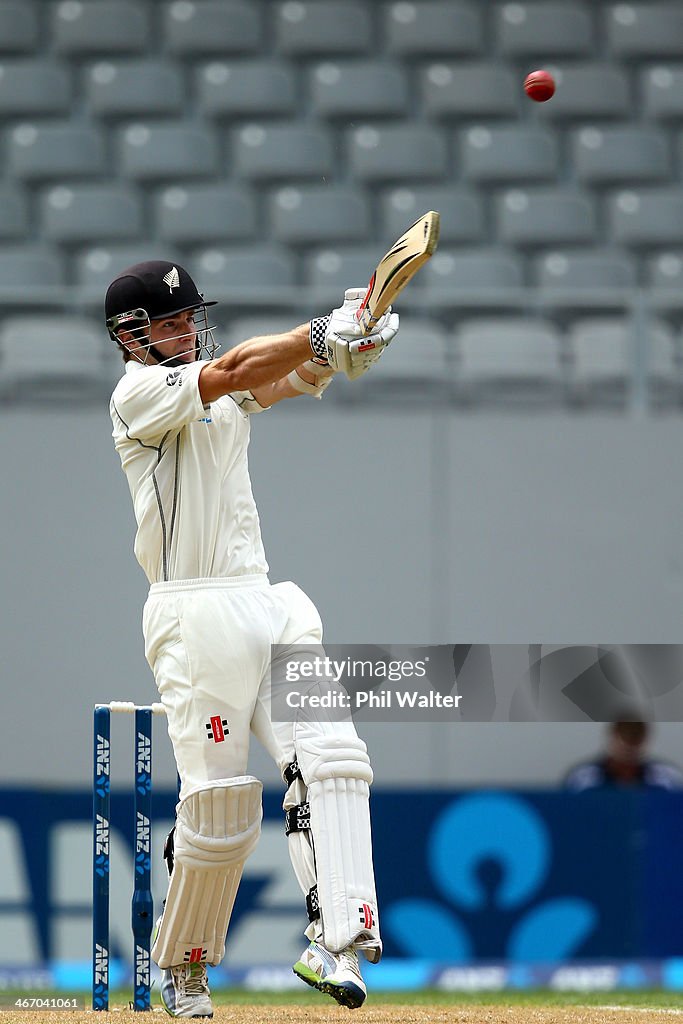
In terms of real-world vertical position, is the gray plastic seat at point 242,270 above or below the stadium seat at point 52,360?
above

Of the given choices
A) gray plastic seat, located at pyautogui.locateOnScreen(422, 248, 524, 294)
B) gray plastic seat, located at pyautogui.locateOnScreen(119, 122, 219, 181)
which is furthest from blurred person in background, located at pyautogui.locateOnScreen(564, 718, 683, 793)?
gray plastic seat, located at pyautogui.locateOnScreen(119, 122, 219, 181)

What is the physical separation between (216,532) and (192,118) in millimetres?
6352

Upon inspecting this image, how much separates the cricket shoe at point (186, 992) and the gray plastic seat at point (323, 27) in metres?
7.07

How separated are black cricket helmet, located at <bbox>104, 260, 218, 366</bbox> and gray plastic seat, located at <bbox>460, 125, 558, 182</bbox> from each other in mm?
5679

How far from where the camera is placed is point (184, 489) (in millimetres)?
4008

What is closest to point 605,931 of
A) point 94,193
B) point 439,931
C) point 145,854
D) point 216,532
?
point 439,931

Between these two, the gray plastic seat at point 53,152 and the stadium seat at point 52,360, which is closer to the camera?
the stadium seat at point 52,360

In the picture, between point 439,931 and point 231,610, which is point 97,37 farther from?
point 231,610

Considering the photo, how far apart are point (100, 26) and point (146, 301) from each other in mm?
6301

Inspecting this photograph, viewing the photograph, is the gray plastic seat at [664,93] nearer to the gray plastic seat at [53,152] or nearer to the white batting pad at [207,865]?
the gray plastic seat at [53,152]

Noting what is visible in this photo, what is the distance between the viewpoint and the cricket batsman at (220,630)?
371cm

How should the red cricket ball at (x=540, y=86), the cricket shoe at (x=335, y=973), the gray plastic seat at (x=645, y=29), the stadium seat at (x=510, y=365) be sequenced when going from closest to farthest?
the cricket shoe at (x=335, y=973) → the red cricket ball at (x=540, y=86) → the stadium seat at (x=510, y=365) → the gray plastic seat at (x=645, y=29)

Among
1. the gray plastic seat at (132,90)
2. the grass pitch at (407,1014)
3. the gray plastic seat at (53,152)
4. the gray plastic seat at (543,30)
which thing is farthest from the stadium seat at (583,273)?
the grass pitch at (407,1014)

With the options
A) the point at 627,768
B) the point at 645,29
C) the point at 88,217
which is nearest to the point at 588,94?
the point at 645,29
